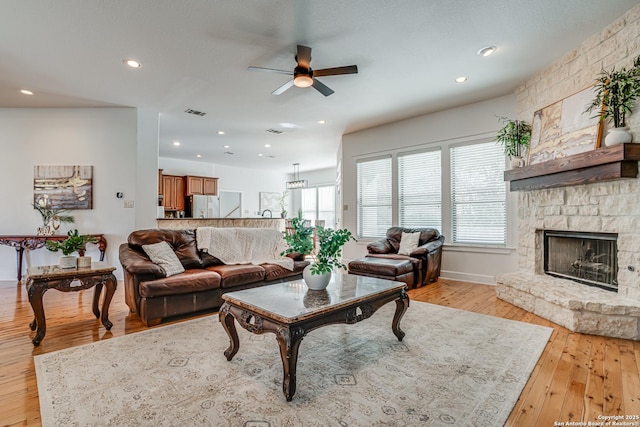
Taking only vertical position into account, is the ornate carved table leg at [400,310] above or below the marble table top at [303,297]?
below

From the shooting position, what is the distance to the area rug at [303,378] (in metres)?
1.66

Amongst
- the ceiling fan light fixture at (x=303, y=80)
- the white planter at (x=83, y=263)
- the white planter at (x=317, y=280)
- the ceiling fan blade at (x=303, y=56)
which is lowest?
the white planter at (x=317, y=280)

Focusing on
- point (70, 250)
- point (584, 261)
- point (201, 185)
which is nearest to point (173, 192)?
point (201, 185)

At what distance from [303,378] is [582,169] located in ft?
11.1

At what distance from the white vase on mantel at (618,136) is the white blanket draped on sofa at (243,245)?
3599 millimetres

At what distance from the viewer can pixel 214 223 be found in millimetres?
6543

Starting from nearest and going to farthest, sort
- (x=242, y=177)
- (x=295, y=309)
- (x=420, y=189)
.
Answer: (x=295, y=309)
(x=420, y=189)
(x=242, y=177)

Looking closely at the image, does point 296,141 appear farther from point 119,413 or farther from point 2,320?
point 119,413

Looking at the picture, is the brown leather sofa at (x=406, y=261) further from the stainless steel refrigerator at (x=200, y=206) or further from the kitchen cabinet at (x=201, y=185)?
the kitchen cabinet at (x=201, y=185)

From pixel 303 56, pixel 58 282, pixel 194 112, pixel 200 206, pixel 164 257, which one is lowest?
pixel 58 282

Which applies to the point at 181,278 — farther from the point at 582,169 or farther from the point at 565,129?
the point at 565,129

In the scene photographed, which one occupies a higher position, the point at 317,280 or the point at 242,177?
the point at 242,177

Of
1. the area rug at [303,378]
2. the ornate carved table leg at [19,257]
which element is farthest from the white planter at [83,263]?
the ornate carved table leg at [19,257]

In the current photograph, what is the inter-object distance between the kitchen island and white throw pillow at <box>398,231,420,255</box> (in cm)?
338
